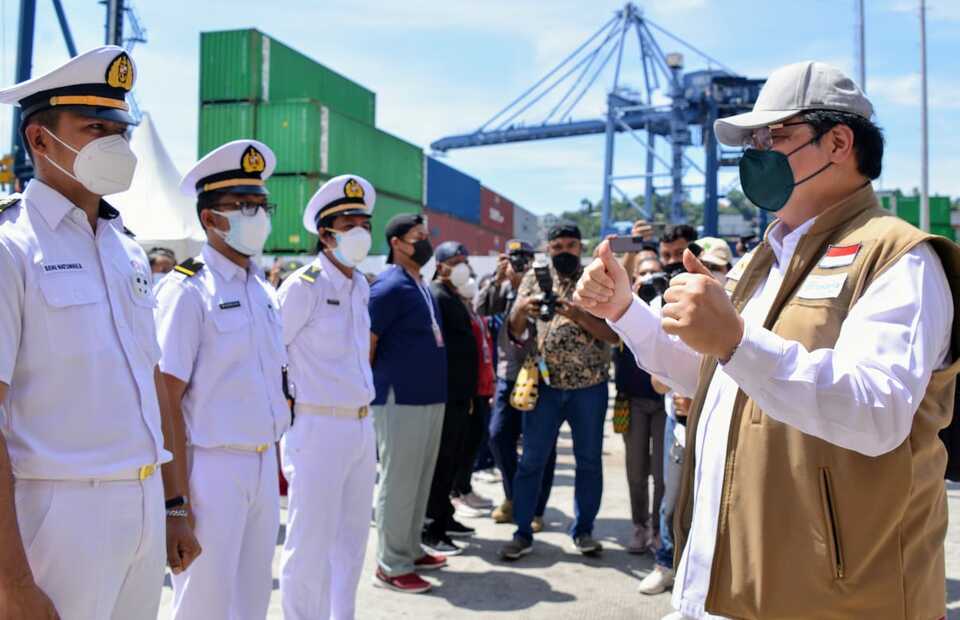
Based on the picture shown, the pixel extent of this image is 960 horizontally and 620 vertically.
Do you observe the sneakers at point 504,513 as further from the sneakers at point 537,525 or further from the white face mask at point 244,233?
the white face mask at point 244,233

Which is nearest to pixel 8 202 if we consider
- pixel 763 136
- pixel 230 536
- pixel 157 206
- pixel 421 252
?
pixel 230 536

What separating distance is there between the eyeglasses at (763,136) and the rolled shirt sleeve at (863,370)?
0.45 m

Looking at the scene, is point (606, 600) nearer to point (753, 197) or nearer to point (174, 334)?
point (174, 334)

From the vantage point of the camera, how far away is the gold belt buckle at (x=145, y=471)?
6.53 ft

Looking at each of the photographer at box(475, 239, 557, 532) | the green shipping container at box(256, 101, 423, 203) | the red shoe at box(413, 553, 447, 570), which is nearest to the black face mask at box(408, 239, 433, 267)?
the photographer at box(475, 239, 557, 532)

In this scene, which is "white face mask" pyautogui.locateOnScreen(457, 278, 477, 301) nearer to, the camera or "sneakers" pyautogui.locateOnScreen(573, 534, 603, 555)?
the camera

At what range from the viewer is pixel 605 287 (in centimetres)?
199

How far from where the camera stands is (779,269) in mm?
1853

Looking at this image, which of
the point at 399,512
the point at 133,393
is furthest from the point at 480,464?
the point at 133,393

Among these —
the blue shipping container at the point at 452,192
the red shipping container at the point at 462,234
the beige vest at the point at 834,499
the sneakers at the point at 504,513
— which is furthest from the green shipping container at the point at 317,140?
the beige vest at the point at 834,499

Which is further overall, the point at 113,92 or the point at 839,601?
the point at 113,92

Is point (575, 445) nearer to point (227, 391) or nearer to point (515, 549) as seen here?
point (515, 549)

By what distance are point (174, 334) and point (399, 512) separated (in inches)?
86.5

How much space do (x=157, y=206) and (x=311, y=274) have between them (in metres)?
9.71
